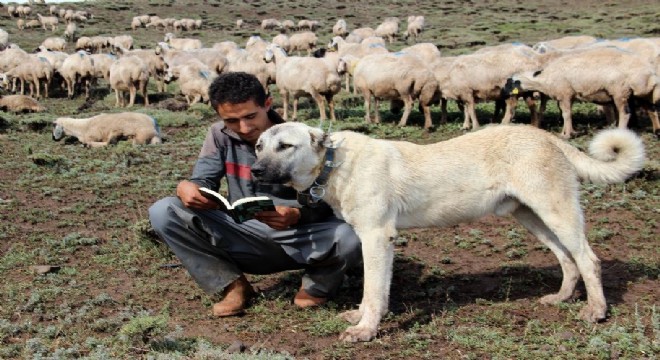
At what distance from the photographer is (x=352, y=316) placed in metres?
4.91

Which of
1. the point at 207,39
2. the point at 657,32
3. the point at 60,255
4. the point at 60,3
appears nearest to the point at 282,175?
the point at 60,255

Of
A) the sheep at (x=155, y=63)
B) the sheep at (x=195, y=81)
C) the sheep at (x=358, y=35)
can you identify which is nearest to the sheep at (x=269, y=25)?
the sheep at (x=358, y=35)

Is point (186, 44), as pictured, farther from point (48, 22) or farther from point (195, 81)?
point (48, 22)

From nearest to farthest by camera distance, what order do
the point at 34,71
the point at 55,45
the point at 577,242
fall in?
the point at 577,242 < the point at 34,71 < the point at 55,45

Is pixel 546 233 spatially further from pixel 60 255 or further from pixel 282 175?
pixel 60 255

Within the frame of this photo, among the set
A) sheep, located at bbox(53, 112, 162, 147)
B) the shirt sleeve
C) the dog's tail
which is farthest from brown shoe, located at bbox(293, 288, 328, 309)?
sheep, located at bbox(53, 112, 162, 147)

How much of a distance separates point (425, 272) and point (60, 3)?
6344 cm

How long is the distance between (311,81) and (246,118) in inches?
432

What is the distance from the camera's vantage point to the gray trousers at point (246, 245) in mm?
5035

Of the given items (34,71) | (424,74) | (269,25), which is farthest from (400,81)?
(269,25)

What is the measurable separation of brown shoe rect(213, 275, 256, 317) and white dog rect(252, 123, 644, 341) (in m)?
0.85

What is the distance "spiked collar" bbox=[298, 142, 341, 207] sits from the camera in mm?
4559

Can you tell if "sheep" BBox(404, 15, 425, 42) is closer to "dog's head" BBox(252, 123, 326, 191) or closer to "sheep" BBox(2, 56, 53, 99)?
"sheep" BBox(2, 56, 53, 99)

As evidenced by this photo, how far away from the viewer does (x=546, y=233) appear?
5.21 meters
